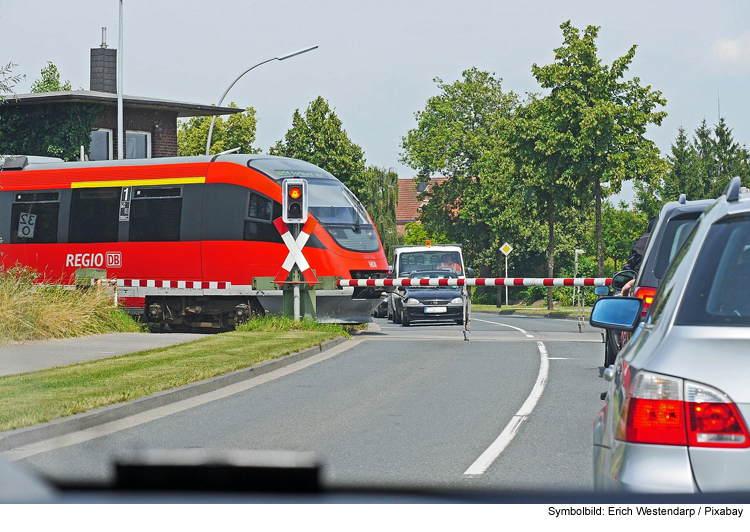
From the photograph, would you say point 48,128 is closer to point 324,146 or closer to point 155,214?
point 155,214

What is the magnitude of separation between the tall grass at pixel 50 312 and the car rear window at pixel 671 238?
38.0 feet

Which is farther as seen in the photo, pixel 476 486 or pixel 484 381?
pixel 484 381

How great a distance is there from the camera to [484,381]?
13.1 metres

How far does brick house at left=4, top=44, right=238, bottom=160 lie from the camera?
38906 mm

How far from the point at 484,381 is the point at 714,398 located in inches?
394

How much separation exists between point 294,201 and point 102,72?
2949 centimetres

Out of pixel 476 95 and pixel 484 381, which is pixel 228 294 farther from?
pixel 476 95

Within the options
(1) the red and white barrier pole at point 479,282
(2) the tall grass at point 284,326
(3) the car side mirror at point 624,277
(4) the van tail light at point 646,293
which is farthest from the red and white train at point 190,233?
(4) the van tail light at point 646,293

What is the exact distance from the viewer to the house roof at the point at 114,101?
3831 centimetres

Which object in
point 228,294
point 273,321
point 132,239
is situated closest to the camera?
point 273,321

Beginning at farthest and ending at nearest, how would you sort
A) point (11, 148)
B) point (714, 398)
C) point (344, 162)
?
point (344, 162) < point (11, 148) < point (714, 398)

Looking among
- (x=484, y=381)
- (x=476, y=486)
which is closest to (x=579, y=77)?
(x=484, y=381)

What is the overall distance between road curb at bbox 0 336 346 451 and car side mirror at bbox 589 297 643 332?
519cm
